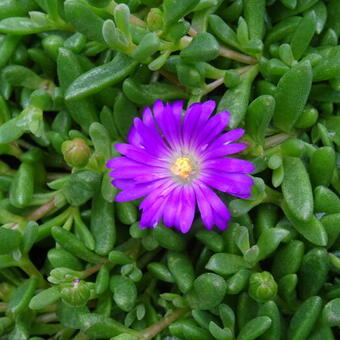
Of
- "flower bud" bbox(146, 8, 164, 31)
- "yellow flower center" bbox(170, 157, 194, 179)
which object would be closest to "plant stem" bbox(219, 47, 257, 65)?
"flower bud" bbox(146, 8, 164, 31)

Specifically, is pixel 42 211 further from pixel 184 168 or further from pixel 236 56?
pixel 236 56

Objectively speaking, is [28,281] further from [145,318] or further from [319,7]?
[319,7]

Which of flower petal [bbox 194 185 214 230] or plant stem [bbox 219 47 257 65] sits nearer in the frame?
flower petal [bbox 194 185 214 230]

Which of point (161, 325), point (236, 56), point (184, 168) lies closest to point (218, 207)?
point (184, 168)

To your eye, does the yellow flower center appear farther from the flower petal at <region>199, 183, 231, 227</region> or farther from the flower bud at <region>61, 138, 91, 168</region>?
the flower bud at <region>61, 138, 91, 168</region>

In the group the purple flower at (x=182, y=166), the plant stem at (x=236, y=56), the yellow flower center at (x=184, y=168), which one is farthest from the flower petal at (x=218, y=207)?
the plant stem at (x=236, y=56)
